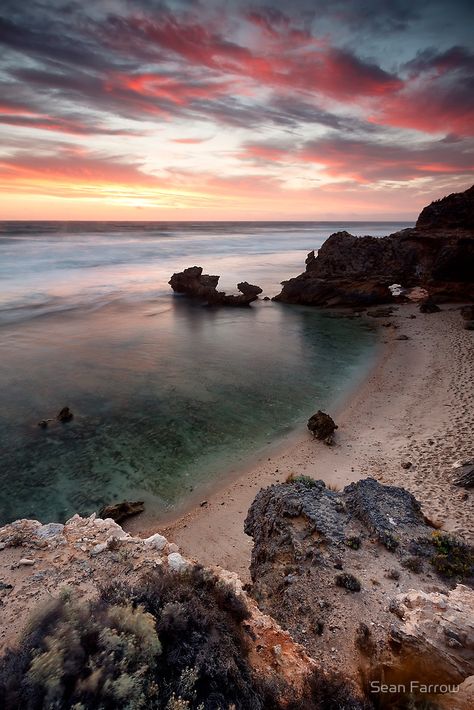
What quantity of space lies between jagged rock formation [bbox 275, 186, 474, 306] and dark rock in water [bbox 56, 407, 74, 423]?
26.8 m

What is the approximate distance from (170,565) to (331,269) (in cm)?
3566

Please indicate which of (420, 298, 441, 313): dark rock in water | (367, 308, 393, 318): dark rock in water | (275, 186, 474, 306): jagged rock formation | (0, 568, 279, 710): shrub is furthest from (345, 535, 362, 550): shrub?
(275, 186, 474, 306): jagged rock formation

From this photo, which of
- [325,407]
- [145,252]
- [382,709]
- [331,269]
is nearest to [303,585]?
[382,709]

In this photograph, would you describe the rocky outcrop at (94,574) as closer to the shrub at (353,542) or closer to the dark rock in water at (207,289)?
the shrub at (353,542)

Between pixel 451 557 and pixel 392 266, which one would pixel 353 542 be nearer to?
pixel 451 557

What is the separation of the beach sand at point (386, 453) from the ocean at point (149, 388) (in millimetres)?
1053

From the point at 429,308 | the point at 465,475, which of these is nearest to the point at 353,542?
the point at 465,475

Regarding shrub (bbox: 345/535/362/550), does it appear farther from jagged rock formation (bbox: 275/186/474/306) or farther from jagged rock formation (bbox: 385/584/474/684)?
jagged rock formation (bbox: 275/186/474/306)

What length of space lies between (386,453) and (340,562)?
795cm

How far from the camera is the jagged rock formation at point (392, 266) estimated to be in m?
32.8

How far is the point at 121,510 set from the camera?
36.0 feet

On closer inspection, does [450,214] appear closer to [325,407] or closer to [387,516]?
[325,407]

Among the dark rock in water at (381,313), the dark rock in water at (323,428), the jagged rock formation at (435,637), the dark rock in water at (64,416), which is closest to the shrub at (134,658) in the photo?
the jagged rock formation at (435,637)

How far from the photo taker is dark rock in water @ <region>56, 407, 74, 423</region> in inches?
637
